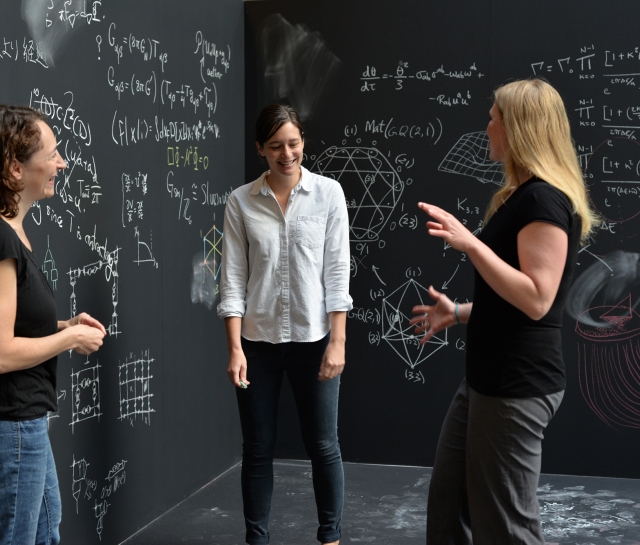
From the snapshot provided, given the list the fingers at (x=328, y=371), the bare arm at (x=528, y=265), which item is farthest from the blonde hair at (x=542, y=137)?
the fingers at (x=328, y=371)

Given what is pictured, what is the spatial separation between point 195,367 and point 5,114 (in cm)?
201

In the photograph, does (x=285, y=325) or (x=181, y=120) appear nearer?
(x=285, y=325)

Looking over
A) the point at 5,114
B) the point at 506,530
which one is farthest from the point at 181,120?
the point at 506,530

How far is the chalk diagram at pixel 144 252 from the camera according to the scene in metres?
3.26

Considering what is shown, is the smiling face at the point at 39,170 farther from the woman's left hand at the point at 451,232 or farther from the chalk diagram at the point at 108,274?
the woman's left hand at the point at 451,232

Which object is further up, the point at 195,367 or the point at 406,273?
the point at 406,273

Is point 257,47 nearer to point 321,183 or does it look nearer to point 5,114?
point 321,183

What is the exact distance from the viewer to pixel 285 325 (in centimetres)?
288

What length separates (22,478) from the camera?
76.3 inches

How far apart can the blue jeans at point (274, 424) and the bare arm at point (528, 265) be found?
1.03 m

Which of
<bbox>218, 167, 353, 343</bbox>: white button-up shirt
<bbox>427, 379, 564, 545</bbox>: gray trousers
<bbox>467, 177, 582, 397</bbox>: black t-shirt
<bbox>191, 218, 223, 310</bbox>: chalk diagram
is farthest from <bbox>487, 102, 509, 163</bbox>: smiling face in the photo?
<bbox>191, 218, 223, 310</bbox>: chalk diagram

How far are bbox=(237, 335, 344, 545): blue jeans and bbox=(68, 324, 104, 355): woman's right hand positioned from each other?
0.86 meters

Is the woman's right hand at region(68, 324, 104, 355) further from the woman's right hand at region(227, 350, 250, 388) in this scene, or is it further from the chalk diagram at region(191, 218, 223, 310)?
the chalk diagram at region(191, 218, 223, 310)

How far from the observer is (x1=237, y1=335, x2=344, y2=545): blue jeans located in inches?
114
